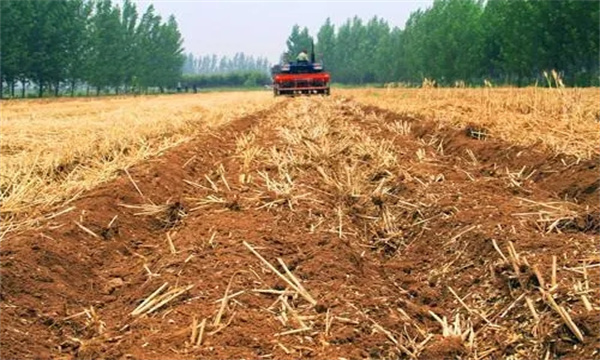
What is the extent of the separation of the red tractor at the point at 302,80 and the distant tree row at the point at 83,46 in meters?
21.9

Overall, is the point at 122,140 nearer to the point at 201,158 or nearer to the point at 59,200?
the point at 201,158

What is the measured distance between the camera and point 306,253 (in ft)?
15.1

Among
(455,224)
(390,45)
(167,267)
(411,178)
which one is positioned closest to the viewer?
(167,267)

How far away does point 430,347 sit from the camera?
337 centimetres

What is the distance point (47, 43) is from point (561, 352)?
166ft

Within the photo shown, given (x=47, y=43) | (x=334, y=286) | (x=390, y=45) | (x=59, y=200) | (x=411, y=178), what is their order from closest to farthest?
(x=334, y=286), (x=59, y=200), (x=411, y=178), (x=47, y=43), (x=390, y=45)

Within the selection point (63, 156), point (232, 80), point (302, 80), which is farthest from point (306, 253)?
point (232, 80)

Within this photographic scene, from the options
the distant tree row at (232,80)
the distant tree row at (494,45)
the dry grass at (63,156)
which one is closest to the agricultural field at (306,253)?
the dry grass at (63,156)

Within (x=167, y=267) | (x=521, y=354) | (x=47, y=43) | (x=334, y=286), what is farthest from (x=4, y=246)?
(x=47, y=43)

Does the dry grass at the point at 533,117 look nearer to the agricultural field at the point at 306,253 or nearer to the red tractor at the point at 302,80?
the agricultural field at the point at 306,253

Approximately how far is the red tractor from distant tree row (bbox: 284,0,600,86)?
151 inches

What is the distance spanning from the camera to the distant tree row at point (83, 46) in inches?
1786

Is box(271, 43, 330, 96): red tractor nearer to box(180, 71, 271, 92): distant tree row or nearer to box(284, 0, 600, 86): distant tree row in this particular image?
box(284, 0, 600, 86): distant tree row

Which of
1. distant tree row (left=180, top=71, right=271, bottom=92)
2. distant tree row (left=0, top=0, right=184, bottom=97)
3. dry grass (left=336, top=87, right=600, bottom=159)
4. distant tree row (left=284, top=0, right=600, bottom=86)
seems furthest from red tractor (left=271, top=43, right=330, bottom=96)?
distant tree row (left=180, top=71, right=271, bottom=92)
